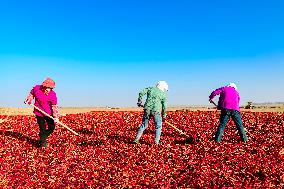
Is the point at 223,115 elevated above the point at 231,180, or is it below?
above

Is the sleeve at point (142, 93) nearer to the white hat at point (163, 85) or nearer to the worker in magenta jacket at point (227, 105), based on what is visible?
the white hat at point (163, 85)

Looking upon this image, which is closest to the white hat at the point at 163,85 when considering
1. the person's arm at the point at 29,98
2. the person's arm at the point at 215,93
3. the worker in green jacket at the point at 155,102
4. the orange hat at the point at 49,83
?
the worker in green jacket at the point at 155,102

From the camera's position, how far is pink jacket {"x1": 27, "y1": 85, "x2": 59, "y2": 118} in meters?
14.0

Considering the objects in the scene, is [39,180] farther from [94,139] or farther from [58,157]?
[94,139]

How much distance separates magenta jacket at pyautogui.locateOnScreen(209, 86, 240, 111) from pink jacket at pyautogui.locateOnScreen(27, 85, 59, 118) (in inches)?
223

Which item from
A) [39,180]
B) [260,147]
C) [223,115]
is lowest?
[39,180]

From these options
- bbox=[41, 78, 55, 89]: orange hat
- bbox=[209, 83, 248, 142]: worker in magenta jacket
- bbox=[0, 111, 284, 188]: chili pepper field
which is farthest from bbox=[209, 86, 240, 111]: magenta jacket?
bbox=[41, 78, 55, 89]: orange hat

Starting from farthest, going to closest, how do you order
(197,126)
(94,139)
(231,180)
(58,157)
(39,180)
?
(197,126) < (94,139) < (58,157) < (39,180) < (231,180)

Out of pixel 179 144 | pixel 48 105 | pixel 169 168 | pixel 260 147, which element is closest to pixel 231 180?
pixel 169 168

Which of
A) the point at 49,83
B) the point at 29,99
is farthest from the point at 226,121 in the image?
the point at 29,99

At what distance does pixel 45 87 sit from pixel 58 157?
106 inches

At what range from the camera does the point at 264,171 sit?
983 cm

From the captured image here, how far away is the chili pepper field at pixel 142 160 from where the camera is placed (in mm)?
9586

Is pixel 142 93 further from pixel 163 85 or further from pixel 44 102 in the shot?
pixel 44 102
